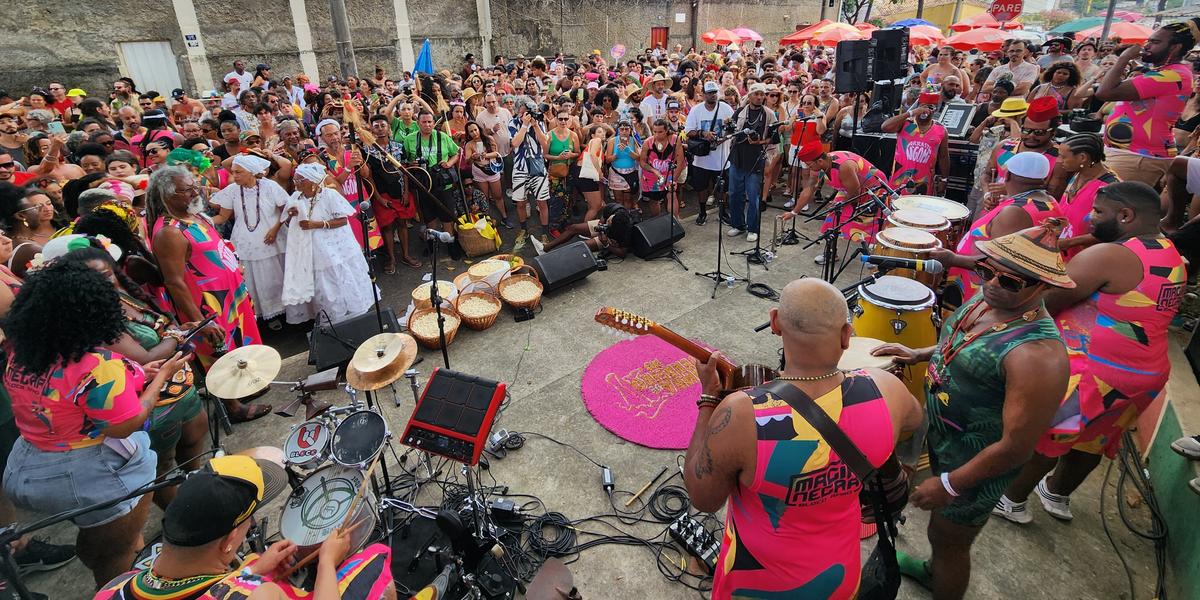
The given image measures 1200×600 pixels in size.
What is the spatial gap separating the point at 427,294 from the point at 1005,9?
23837mm

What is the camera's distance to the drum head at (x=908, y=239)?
181 inches

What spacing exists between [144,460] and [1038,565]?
17.2ft

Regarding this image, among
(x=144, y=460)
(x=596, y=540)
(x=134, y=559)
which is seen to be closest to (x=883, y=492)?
(x=596, y=540)

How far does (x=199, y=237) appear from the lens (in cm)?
446

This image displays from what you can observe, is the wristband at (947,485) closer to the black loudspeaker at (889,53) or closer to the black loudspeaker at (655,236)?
the black loudspeaker at (655,236)

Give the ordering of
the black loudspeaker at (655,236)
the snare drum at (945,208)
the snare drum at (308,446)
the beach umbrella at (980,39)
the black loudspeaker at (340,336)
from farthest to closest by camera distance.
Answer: the beach umbrella at (980,39), the black loudspeaker at (655,236), the snare drum at (945,208), the black loudspeaker at (340,336), the snare drum at (308,446)

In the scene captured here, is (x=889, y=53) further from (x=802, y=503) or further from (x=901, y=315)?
(x=802, y=503)

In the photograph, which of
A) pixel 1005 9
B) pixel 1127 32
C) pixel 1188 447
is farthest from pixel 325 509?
pixel 1127 32

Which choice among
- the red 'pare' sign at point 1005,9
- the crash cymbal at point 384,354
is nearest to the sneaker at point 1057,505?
the crash cymbal at point 384,354

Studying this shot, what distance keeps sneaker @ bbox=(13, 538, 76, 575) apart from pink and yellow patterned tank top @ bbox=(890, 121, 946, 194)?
28.2ft

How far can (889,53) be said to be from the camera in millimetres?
9062

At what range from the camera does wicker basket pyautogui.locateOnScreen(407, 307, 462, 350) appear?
576 centimetres

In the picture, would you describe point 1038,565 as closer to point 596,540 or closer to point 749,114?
point 596,540

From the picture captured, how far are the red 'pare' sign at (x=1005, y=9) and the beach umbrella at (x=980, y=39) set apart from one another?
242 cm
